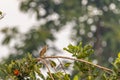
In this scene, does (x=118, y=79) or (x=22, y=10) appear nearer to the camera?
(x=118, y=79)

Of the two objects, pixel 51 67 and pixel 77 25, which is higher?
pixel 51 67

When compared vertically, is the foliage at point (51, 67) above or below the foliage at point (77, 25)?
above

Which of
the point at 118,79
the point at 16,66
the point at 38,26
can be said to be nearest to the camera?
the point at 118,79

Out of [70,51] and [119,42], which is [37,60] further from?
[119,42]

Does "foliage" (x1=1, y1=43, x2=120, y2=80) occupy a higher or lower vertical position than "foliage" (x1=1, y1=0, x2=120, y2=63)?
higher

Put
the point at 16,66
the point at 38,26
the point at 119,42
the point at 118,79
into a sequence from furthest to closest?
the point at 38,26, the point at 119,42, the point at 16,66, the point at 118,79

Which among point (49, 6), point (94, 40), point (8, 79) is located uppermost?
point (8, 79)

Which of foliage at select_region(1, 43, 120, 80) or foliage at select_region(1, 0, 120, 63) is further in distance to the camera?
foliage at select_region(1, 0, 120, 63)

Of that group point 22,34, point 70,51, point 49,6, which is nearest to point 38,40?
point 22,34

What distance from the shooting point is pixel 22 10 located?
1909 cm

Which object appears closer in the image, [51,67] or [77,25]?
[51,67]

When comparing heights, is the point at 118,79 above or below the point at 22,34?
above

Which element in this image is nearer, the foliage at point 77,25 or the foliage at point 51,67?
the foliage at point 51,67

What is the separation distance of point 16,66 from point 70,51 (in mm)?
344
